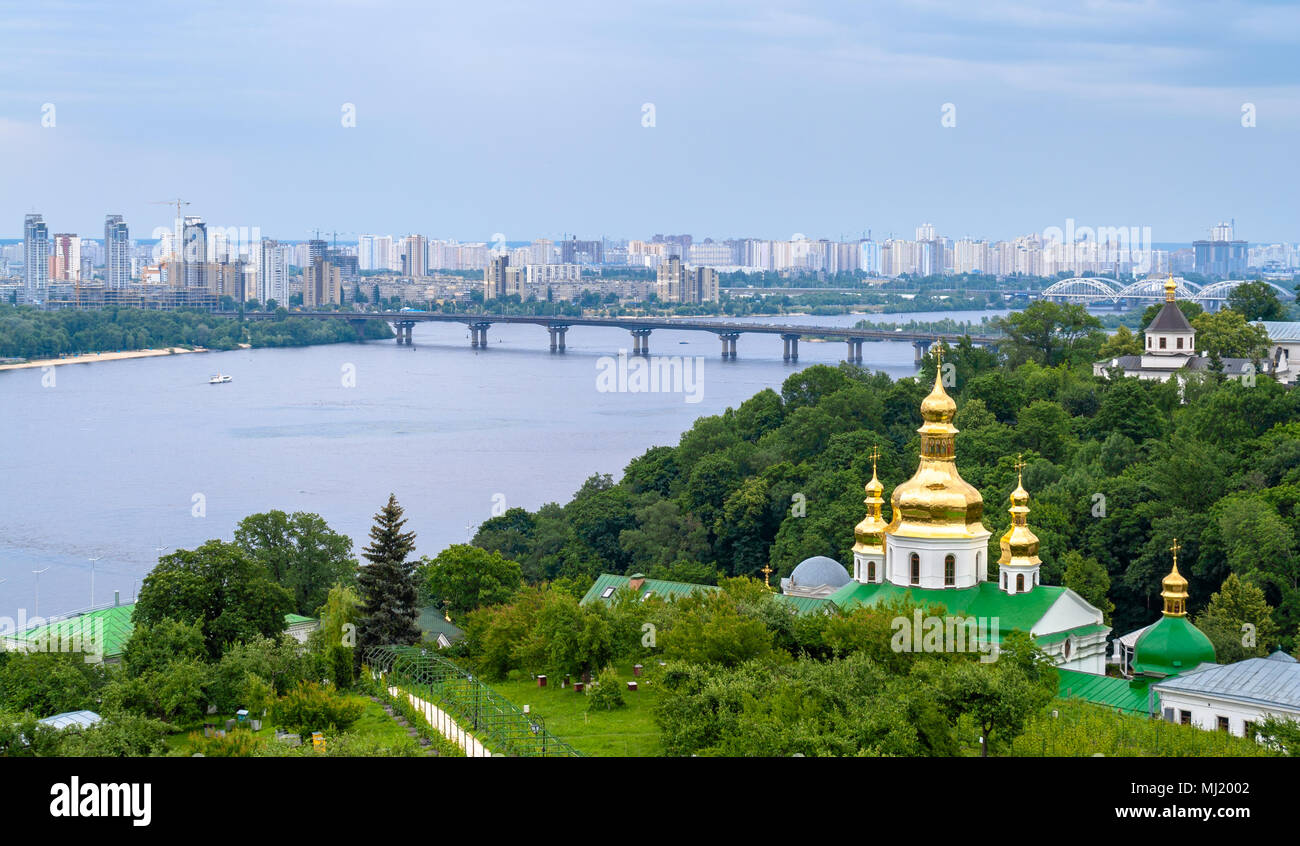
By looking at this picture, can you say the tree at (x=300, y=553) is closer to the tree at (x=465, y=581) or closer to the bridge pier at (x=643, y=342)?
the tree at (x=465, y=581)

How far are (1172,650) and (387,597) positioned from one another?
5739 millimetres

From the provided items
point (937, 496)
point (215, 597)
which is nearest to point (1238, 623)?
point (937, 496)

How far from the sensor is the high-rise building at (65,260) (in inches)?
2608

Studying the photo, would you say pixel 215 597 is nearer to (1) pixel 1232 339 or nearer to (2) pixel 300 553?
(2) pixel 300 553

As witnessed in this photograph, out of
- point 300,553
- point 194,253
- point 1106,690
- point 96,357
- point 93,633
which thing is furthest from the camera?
point 194,253

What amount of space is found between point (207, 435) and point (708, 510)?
13325 mm

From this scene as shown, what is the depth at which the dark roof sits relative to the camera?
2150 centimetres

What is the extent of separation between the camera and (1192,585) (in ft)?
46.7

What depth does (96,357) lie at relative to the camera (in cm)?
4616

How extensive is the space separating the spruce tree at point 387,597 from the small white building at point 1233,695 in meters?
5.43

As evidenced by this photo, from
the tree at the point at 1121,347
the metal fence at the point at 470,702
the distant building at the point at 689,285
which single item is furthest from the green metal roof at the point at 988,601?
the distant building at the point at 689,285

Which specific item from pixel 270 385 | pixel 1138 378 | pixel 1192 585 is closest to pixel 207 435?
pixel 270 385

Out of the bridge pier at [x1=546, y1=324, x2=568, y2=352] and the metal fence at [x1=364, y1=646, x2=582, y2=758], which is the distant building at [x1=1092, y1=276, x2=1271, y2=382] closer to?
the metal fence at [x1=364, y1=646, x2=582, y2=758]

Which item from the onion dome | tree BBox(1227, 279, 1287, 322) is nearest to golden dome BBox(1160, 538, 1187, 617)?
the onion dome
